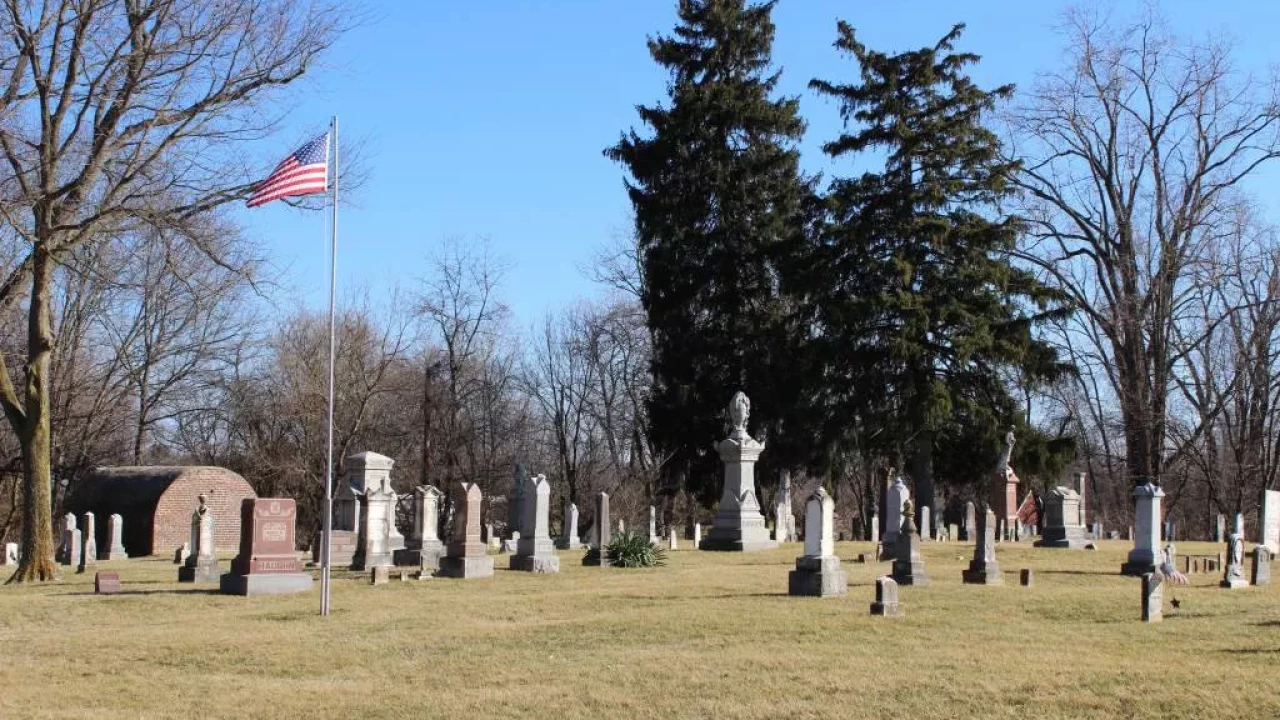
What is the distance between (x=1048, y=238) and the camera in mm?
39312

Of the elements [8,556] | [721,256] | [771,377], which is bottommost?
[8,556]

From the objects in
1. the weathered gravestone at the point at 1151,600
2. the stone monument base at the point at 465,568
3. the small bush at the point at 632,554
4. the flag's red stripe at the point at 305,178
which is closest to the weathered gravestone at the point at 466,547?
the stone monument base at the point at 465,568

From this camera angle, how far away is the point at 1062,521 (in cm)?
2769

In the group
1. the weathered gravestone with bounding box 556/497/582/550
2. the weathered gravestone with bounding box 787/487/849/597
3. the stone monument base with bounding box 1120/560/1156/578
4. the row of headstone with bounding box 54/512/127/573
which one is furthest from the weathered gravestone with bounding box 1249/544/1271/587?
the row of headstone with bounding box 54/512/127/573

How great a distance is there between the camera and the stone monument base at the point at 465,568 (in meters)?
20.6

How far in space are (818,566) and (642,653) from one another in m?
5.20

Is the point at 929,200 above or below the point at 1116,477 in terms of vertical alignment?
above

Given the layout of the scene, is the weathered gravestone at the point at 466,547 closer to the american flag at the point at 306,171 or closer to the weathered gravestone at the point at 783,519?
the american flag at the point at 306,171

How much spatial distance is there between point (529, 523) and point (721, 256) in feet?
54.6

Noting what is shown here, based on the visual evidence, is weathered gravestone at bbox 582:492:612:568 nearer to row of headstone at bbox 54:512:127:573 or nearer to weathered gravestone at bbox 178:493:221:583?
weathered gravestone at bbox 178:493:221:583

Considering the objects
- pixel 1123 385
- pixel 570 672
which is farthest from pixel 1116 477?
pixel 570 672

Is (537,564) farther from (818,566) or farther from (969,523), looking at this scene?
(969,523)

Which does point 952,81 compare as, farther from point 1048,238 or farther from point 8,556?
point 8,556

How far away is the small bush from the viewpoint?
73.6ft
